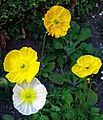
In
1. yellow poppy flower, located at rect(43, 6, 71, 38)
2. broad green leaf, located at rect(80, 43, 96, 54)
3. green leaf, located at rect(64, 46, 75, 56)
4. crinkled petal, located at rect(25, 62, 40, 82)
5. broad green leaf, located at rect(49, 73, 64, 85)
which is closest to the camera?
crinkled petal, located at rect(25, 62, 40, 82)

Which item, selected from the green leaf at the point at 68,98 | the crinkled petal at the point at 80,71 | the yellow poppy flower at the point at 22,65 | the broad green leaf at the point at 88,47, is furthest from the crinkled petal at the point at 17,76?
the broad green leaf at the point at 88,47

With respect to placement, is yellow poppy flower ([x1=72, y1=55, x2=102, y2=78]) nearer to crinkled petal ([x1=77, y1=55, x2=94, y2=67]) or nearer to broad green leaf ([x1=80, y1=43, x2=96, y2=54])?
crinkled petal ([x1=77, y1=55, x2=94, y2=67])

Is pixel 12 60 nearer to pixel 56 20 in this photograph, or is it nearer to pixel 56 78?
pixel 56 20

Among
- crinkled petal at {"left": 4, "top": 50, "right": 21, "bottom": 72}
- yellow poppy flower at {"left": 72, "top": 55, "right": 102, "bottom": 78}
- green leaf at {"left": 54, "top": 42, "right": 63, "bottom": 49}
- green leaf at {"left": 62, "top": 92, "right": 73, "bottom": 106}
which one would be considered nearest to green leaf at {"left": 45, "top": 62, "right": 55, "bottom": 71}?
green leaf at {"left": 54, "top": 42, "right": 63, "bottom": 49}

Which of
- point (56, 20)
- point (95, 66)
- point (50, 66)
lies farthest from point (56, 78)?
point (95, 66)

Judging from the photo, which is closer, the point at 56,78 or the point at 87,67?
the point at 87,67

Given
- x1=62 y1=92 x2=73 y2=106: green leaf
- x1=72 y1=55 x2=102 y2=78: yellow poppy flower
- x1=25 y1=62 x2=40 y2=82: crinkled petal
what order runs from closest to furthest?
x1=25 y1=62 x2=40 y2=82: crinkled petal, x1=72 y1=55 x2=102 y2=78: yellow poppy flower, x1=62 y1=92 x2=73 y2=106: green leaf

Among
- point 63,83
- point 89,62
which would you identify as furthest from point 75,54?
point 89,62
